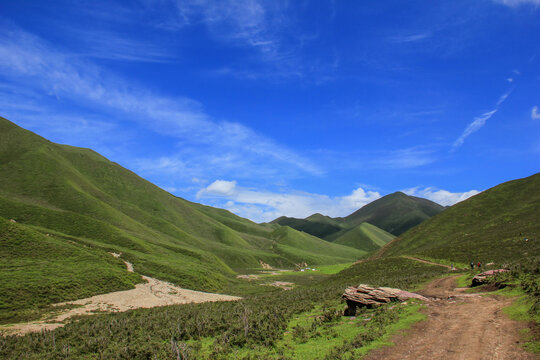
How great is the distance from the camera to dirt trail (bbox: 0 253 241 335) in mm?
34062

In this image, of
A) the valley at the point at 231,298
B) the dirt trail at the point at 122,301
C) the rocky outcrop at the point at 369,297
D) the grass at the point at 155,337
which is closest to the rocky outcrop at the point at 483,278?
the valley at the point at 231,298

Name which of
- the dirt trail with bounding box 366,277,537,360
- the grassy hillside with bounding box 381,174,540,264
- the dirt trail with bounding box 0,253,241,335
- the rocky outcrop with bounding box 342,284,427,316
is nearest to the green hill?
the dirt trail with bounding box 0,253,241,335

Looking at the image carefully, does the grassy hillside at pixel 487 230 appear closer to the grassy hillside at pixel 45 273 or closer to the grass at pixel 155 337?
the grass at pixel 155 337

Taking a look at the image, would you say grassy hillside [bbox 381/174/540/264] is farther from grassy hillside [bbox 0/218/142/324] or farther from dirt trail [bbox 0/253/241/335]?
grassy hillside [bbox 0/218/142/324]

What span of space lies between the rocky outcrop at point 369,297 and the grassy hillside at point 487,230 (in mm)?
39055

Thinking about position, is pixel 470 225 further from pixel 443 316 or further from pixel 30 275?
pixel 30 275

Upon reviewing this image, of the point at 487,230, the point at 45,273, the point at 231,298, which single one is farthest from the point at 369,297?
the point at 487,230

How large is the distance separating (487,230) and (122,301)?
341 ft

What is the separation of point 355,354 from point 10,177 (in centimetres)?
16861

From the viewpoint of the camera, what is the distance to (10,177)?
13075 cm

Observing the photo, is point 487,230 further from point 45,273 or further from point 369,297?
point 45,273

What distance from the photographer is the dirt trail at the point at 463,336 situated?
50.2 ft

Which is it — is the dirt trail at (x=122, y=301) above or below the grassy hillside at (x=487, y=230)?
below

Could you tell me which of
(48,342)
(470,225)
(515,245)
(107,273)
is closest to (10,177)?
(107,273)
